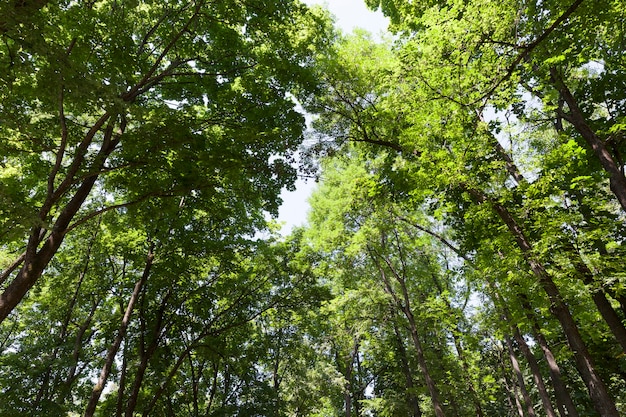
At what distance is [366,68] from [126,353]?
10.8 metres

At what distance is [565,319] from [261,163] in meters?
7.19

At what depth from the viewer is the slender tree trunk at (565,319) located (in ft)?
21.9

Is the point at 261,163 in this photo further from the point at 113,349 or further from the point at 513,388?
the point at 513,388

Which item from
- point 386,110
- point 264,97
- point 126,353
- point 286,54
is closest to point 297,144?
point 264,97

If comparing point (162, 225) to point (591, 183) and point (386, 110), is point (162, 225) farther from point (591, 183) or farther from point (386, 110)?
point (591, 183)

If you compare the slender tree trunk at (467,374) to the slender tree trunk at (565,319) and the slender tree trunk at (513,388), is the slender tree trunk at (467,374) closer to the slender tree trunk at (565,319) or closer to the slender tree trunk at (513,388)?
the slender tree trunk at (513,388)

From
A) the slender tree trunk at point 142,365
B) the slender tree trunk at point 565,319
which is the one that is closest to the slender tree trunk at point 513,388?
the slender tree trunk at point 565,319

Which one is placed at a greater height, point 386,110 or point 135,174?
point 386,110

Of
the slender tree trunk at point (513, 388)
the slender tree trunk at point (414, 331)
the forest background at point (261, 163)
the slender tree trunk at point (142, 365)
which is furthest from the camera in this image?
the slender tree trunk at point (513, 388)

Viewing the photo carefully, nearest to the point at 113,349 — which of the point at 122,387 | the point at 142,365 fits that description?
the point at 142,365

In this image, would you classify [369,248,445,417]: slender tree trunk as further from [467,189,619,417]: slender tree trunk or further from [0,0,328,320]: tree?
[0,0,328,320]: tree

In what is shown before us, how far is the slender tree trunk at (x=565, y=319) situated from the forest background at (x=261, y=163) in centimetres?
5

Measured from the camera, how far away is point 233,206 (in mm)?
10352

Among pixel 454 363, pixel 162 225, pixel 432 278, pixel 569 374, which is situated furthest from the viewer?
pixel 569 374
